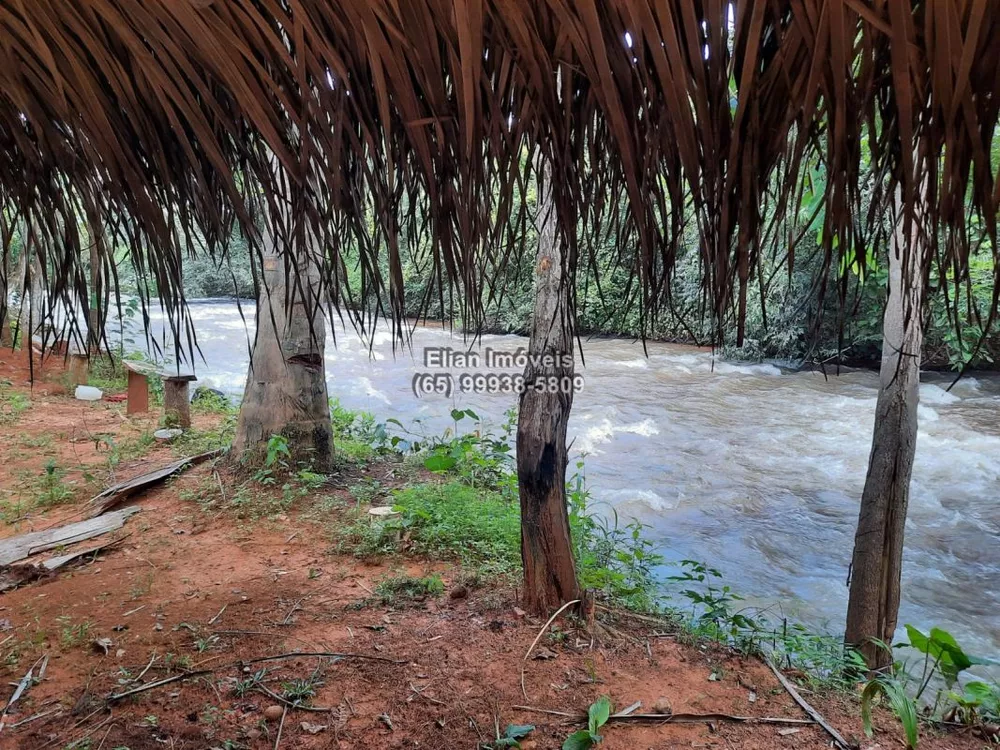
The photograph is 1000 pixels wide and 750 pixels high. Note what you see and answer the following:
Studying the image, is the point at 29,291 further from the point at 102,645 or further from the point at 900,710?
the point at 900,710

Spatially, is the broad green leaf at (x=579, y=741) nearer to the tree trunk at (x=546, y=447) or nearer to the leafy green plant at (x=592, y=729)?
the leafy green plant at (x=592, y=729)

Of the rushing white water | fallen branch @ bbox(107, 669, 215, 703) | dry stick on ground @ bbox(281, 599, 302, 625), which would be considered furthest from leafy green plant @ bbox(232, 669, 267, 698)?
the rushing white water

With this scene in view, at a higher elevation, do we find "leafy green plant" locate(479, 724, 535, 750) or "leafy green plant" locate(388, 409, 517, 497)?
"leafy green plant" locate(388, 409, 517, 497)

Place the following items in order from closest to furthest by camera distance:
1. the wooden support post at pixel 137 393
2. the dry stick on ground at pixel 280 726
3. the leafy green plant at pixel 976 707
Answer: the dry stick on ground at pixel 280 726
the leafy green plant at pixel 976 707
the wooden support post at pixel 137 393

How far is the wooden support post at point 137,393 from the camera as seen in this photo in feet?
17.3

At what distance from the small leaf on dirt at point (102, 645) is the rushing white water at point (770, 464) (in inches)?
63.0

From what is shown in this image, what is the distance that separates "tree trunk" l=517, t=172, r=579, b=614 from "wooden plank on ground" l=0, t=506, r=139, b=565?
2399 mm

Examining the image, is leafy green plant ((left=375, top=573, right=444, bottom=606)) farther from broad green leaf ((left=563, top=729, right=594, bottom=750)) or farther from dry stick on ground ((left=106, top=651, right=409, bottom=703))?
broad green leaf ((left=563, top=729, right=594, bottom=750))

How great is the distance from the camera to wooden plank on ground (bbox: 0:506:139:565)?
2814mm

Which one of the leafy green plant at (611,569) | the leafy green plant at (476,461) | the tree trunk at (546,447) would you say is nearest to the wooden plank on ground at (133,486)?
the leafy green plant at (476,461)

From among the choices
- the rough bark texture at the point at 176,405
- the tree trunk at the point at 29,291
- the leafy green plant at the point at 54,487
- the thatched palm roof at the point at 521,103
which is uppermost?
the thatched palm roof at the point at 521,103

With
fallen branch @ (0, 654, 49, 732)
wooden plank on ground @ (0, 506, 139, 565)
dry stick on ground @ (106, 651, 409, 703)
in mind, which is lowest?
fallen branch @ (0, 654, 49, 732)

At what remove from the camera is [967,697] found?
2223 millimetres

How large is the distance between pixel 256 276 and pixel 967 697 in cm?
291
